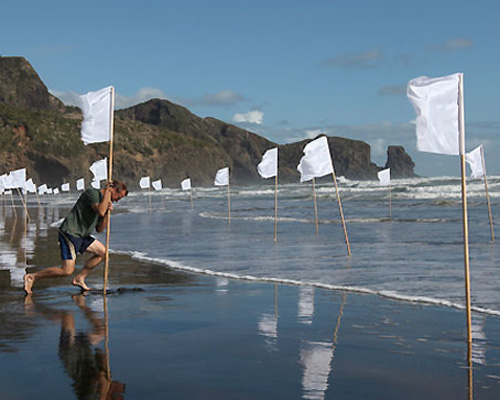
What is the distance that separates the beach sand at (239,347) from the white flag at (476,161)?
962 centimetres

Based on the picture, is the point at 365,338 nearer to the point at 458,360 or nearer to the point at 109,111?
the point at 458,360

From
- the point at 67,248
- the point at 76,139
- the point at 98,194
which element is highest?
the point at 76,139

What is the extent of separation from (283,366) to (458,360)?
127cm

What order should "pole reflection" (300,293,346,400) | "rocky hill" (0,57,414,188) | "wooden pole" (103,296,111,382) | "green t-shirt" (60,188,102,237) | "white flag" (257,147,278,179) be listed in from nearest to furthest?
1. "pole reflection" (300,293,346,400)
2. "wooden pole" (103,296,111,382)
3. "green t-shirt" (60,188,102,237)
4. "white flag" (257,147,278,179)
5. "rocky hill" (0,57,414,188)

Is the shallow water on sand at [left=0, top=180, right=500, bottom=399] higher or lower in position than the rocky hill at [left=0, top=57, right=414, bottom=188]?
lower

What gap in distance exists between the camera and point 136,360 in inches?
202

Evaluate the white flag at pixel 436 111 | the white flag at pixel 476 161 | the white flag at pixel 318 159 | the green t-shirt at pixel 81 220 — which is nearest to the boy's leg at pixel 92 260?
the green t-shirt at pixel 81 220

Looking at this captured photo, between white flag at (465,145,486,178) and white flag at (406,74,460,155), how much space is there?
466 inches

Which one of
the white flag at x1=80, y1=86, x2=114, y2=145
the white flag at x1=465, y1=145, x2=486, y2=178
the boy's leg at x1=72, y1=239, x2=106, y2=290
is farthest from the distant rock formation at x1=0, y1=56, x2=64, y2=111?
the boy's leg at x1=72, y1=239, x2=106, y2=290

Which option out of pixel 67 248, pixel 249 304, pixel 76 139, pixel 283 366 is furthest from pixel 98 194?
pixel 76 139

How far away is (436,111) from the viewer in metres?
5.68

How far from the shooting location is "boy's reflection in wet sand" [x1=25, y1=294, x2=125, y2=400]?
14.4 ft

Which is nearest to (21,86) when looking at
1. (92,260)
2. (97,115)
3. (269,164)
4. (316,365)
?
(269,164)

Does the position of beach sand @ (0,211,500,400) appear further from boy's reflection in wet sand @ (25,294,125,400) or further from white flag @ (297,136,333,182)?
white flag @ (297,136,333,182)
